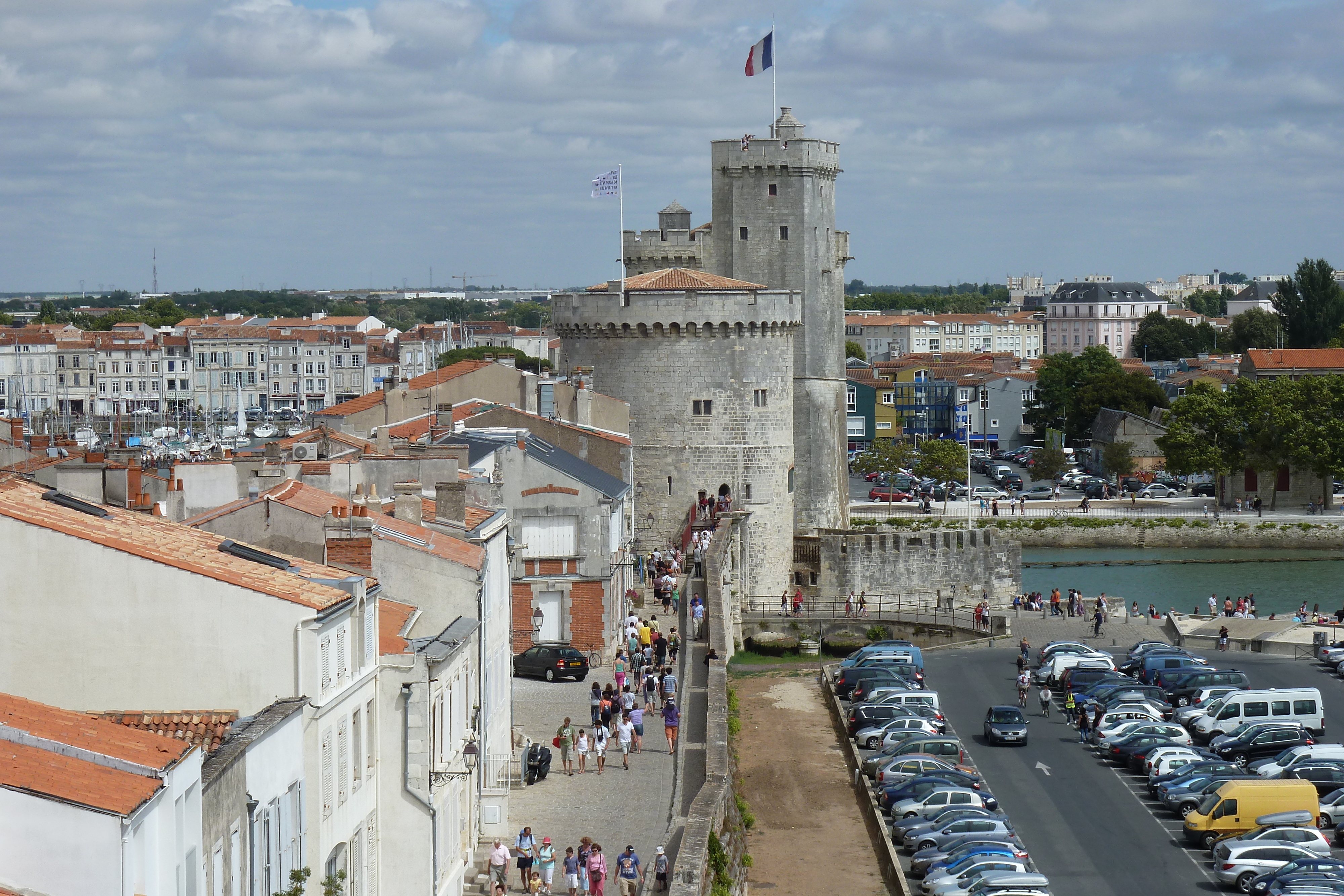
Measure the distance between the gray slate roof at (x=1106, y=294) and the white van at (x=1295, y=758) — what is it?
162 m

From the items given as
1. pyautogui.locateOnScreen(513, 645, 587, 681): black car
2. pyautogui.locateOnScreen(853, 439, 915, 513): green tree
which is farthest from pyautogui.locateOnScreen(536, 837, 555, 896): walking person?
pyautogui.locateOnScreen(853, 439, 915, 513): green tree

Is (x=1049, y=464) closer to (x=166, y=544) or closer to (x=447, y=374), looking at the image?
(x=447, y=374)

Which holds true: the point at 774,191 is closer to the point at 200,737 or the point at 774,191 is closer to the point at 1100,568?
the point at 1100,568

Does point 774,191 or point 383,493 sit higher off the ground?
point 774,191

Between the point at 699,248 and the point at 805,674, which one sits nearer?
the point at 805,674

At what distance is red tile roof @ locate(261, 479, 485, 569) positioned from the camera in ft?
71.7

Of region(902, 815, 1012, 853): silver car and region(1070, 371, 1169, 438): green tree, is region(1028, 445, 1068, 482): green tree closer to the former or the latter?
region(1070, 371, 1169, 438): green tree

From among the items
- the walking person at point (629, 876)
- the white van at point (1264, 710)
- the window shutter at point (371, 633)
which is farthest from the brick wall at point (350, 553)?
the white van at point (1264, 710)

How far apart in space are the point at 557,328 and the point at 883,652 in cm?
1198

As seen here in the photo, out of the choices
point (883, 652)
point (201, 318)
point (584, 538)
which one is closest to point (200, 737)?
point (584, 538)

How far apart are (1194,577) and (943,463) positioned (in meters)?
22.7

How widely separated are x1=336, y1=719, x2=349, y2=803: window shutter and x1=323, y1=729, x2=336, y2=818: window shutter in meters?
0.22

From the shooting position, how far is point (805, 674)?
4806 centimetres

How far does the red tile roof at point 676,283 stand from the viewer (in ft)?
158
